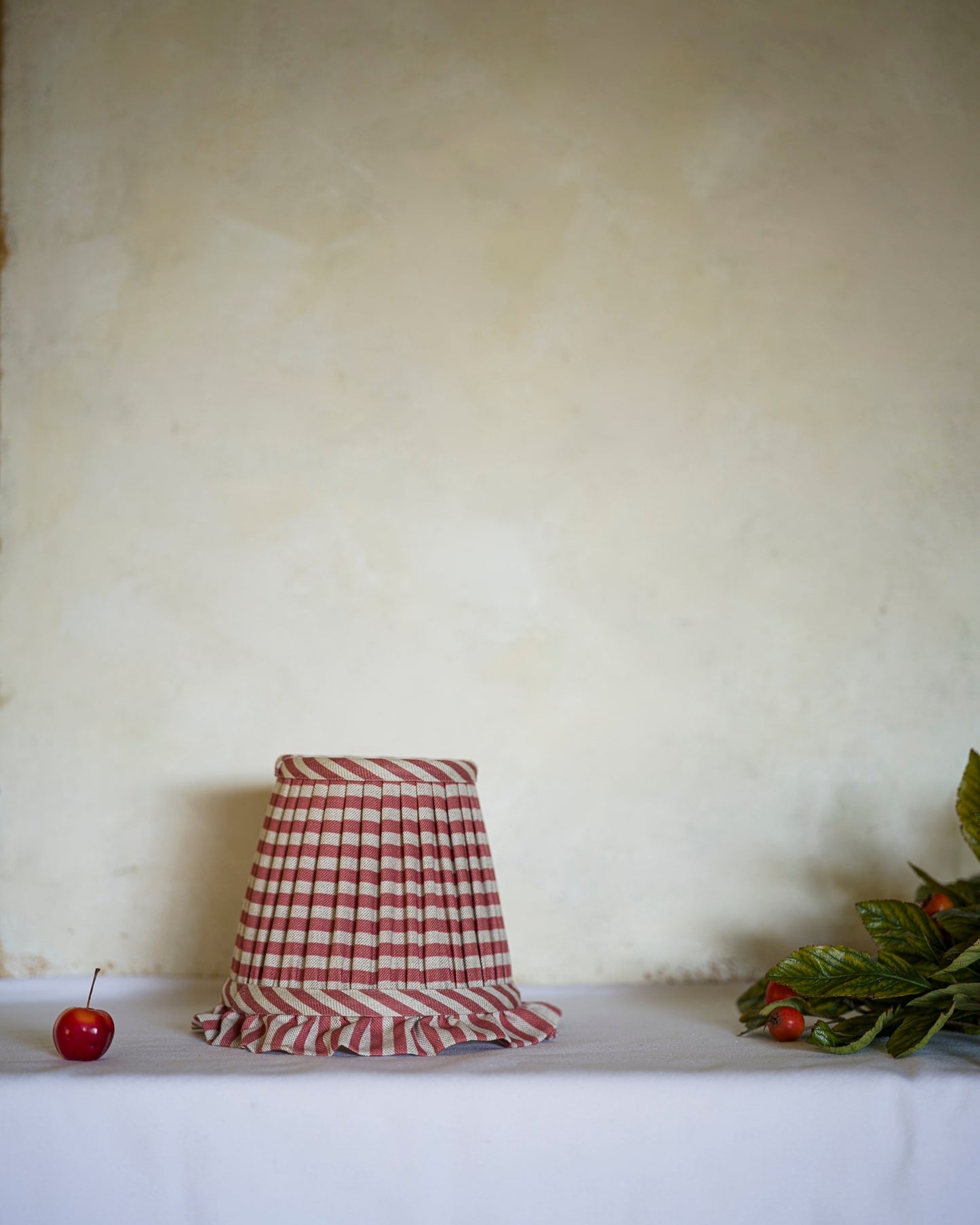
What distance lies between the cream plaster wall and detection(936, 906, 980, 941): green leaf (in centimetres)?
25

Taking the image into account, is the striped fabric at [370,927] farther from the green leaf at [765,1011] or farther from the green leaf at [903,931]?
the green leaf at [903,931]

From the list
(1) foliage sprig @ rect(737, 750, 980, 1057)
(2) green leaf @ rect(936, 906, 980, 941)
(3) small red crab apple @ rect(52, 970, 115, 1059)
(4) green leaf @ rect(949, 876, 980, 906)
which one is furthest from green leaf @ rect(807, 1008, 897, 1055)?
(3) small red crab apple @ rect(52, 970, 115, 1059)

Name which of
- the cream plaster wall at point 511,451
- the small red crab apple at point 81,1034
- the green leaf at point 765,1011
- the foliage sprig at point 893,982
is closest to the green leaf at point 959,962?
the foliage sprig at point 893,982

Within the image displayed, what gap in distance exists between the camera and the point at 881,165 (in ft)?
4.28

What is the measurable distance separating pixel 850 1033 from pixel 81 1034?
2.03 ft

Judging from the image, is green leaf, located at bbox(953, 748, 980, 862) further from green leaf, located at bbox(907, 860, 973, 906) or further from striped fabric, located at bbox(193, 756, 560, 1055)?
striped fabric, located at bbox(193, 756, 560, 1055)

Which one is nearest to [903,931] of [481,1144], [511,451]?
[481,1144]

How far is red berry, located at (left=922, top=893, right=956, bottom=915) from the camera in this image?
3.33ft

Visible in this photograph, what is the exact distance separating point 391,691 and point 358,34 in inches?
32.6

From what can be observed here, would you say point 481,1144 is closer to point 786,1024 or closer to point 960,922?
point 786,1024

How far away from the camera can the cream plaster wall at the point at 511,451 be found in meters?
1.15

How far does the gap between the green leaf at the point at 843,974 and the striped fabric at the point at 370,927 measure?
0.72ft

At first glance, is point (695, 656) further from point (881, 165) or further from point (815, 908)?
point (881, 165)

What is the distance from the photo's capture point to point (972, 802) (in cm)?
96
